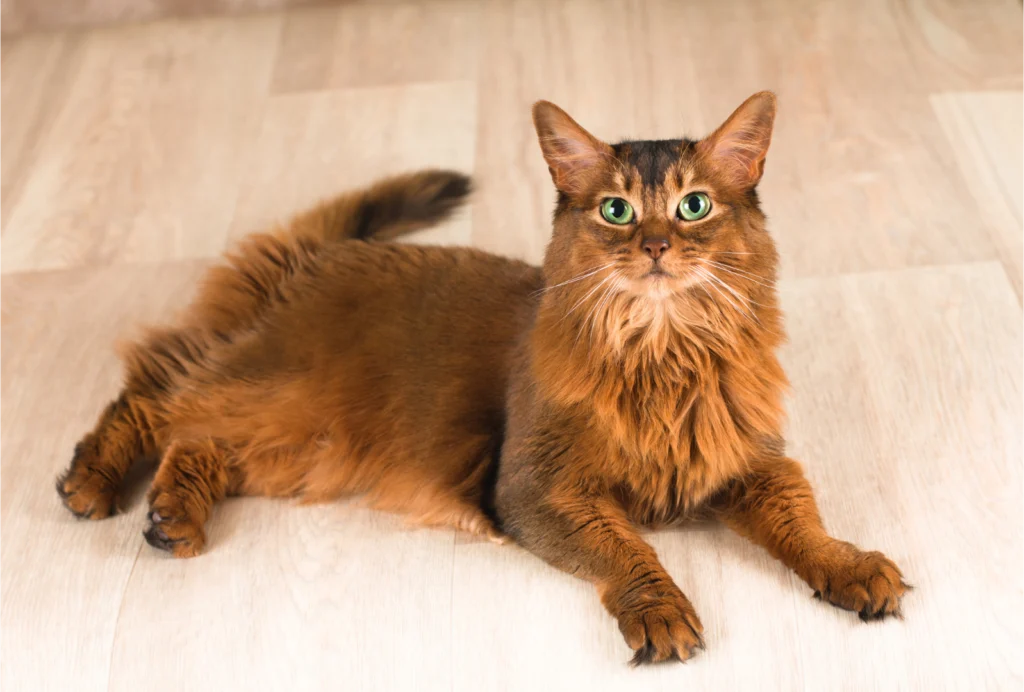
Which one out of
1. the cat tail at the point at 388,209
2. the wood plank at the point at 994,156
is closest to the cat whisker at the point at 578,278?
the cat tail at the point at 388,209

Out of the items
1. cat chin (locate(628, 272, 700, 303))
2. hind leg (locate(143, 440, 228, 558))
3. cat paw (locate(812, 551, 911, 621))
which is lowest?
hind leg (locate(143, 440, 228, 558))

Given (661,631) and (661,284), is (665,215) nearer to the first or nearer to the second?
(661,284)

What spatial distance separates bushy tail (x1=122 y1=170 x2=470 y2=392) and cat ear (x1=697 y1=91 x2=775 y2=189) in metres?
0.93

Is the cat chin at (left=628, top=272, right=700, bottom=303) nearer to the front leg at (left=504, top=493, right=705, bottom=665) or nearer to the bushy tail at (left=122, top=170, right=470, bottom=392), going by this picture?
the front leg at (left=504, top=493, right=705, bottom=665)

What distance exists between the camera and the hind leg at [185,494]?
2064 mm

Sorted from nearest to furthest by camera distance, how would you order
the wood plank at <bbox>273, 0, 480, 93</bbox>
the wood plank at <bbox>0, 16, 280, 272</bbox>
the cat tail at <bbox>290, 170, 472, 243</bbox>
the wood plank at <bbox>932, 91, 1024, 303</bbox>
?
1. the cat tail at <bbox>290, 170, 472, 243</bbox>
2. the wood plank at <bbox>932, 91, 1024, 303</bbox>
3. the wood plank at <bbox>0, 16, 280, 272</bbox>
4. the wood plank at <bbox>273, 0, 480, 93</bbox>

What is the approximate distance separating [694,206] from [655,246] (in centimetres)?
13

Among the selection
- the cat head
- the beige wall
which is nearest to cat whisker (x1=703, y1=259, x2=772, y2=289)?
the cat head

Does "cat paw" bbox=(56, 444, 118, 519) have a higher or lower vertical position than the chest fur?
lower

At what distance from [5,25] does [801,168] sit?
2.76 metres

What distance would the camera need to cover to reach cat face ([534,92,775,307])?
177cm

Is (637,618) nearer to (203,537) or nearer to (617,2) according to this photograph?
(203,537)

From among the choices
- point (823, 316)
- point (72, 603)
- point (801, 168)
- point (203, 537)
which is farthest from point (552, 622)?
point (801, 168)

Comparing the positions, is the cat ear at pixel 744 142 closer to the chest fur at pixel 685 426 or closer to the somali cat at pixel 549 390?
the somali cat at pixel 549 390
